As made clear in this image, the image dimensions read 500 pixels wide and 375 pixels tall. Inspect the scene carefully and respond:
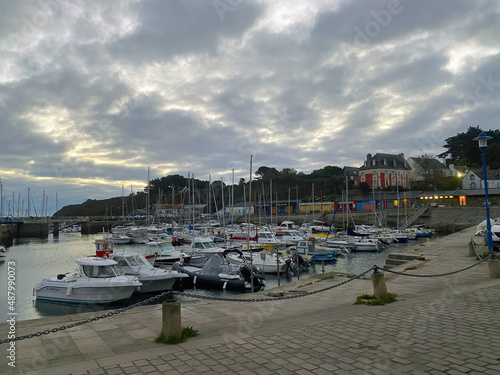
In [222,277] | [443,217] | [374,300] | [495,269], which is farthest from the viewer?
[443,217]

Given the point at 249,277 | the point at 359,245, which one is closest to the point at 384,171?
the point at 359,245

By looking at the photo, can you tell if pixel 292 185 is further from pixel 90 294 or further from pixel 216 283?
pixel 90 294

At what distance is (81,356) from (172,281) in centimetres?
1599

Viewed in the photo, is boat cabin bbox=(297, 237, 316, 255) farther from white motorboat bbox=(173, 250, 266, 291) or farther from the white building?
the white building

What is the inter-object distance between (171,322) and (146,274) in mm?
15728

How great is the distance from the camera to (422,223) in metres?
67.4

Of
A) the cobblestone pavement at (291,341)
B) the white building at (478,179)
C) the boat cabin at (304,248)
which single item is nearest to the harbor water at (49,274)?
the boat cabin at (304,248)

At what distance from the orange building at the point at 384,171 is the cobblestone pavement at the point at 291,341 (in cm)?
9183

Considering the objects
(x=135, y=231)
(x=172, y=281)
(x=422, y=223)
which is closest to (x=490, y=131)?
A: (x=422, y=223)

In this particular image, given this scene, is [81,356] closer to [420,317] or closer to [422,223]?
[420,317]

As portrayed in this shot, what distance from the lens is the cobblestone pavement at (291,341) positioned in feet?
17.7

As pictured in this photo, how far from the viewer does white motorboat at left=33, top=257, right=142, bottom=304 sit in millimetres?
17828

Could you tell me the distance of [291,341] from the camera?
657 cm

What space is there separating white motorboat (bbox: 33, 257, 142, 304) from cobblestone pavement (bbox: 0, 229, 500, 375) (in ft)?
30.4
